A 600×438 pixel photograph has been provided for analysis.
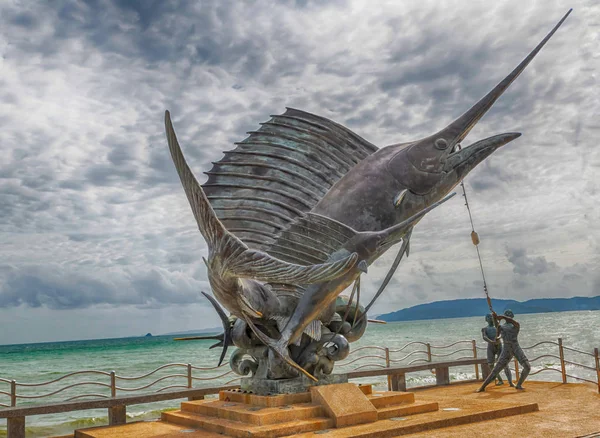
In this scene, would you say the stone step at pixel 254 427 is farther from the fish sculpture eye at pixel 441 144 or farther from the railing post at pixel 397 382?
the railing post at pixel 397 382

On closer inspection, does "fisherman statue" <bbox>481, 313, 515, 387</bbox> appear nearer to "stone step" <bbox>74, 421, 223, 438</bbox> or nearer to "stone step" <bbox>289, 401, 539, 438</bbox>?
"stone step" <bbox>289, 401, 539, 438</bbox>

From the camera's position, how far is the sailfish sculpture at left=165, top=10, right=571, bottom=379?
665 cm

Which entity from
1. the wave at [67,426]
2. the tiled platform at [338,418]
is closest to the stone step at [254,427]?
the tiled platform at [338,418]

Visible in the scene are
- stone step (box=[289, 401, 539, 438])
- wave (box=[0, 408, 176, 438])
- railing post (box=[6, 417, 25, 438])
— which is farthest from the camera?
wave (box=[0, 408, 176, 438])

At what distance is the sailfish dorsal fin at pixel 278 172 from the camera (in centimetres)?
713

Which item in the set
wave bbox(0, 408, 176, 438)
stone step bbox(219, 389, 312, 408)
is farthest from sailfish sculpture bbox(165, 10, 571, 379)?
wave bbox(0, 408, 176, 438)

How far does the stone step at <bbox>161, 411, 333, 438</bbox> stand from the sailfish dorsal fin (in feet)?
6.83

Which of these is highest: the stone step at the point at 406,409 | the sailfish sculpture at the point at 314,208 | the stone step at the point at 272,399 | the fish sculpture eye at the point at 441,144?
the fish sculpture eye at the point at 441,144

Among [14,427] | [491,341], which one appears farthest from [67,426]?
[491,341]

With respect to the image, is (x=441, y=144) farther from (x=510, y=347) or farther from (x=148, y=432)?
(x=148, y=432)

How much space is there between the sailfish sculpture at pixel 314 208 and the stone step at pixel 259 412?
0.49 meters

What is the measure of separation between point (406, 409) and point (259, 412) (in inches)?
71.9

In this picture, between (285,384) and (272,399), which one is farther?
(285,384)

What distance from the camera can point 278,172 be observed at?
7469 mm
